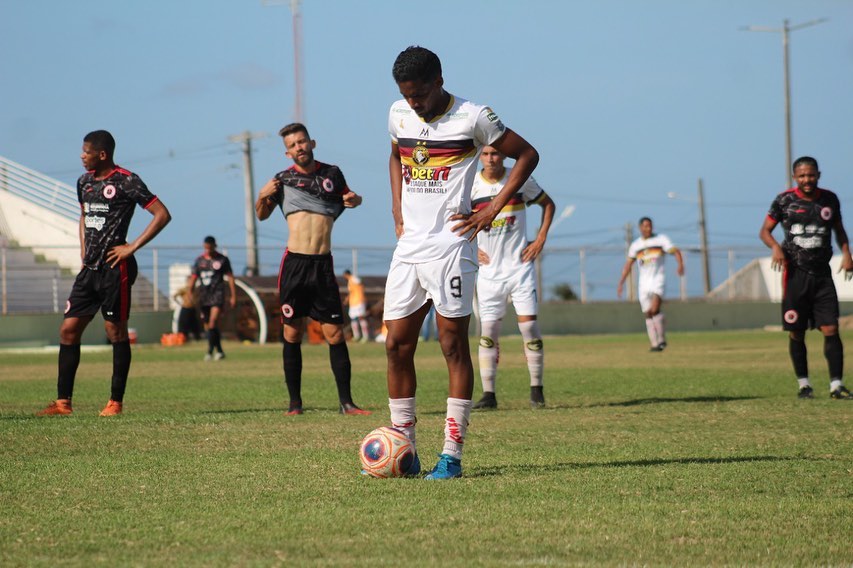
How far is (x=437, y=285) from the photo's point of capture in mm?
6707

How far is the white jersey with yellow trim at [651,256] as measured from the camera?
25.1m

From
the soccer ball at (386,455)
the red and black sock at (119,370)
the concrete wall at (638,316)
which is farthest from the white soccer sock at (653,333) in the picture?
the soccer ball at (386,455)

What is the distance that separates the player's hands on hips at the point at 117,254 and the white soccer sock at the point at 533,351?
367 cm

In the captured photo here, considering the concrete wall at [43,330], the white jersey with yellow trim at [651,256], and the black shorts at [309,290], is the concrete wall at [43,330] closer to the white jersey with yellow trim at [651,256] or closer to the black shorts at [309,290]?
the white jersey with yellow trim at [651,256]

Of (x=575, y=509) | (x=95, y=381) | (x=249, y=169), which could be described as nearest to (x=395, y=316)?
(x=575, y=509)

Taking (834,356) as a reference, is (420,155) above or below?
above

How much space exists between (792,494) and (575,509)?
1.18 metres

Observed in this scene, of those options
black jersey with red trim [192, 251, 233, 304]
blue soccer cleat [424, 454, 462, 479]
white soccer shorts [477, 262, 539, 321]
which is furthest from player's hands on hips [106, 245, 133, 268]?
black jersey with red trim [192, 251, 233, 304]

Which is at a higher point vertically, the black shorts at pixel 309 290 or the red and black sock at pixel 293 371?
the black shorts at pixel 309 290

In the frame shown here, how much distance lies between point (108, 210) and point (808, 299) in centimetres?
678

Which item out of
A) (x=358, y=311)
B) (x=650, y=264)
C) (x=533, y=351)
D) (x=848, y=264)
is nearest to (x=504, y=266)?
(x=533, y=351)

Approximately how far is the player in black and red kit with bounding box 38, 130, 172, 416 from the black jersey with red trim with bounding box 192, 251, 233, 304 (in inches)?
528

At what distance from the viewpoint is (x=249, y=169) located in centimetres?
5462

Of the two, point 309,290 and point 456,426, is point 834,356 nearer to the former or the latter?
point 309,290
